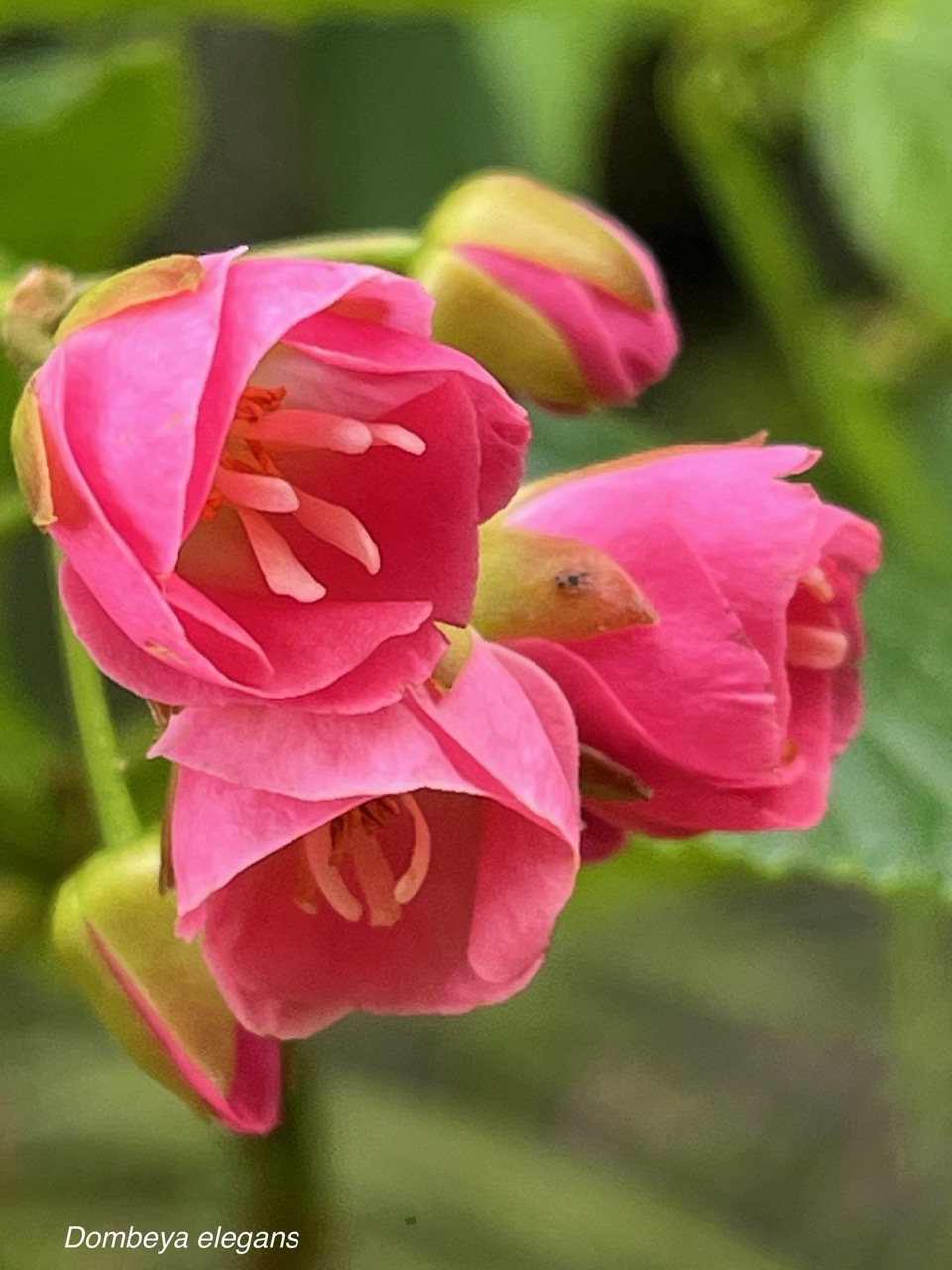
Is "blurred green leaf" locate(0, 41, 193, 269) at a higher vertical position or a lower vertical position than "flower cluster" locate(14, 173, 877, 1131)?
lower

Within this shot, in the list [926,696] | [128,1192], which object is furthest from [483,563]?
[128,1192]

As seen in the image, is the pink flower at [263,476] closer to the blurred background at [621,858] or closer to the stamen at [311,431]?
the stamen at [311,431]

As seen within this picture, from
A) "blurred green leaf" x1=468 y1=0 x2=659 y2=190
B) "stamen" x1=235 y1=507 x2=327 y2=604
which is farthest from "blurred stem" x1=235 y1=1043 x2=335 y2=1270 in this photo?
"blurred green leaf" x1=468 y1=0 x2=659 y2=190

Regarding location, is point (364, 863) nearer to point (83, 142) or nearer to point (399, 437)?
point (399, 437)

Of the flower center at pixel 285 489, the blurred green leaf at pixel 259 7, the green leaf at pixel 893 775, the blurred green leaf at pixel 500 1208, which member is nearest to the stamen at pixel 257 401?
the flower center at pixel 285 489

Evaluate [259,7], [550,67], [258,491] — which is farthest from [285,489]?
[550,67]

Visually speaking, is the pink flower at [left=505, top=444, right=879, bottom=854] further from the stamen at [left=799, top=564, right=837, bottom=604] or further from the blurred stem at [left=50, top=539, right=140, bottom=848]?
the blurred stem at [left=50, top=539, right=140, bottom=848]
